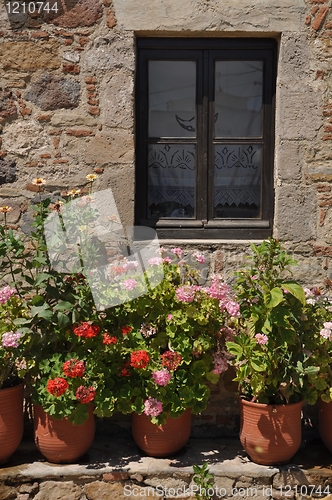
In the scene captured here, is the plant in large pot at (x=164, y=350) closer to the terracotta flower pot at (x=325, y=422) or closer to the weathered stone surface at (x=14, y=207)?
the terracotta flower pot at (x=325, y=422)

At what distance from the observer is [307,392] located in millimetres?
3080

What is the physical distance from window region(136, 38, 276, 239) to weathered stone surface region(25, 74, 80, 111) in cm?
46

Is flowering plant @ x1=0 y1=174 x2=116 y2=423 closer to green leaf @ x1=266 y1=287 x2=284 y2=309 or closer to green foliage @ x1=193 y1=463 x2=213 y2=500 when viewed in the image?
green foliage @ x1=193 y1=463 x2=213 y2=500

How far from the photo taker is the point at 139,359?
9.46ft

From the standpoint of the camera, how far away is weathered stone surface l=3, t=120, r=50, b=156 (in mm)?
3531

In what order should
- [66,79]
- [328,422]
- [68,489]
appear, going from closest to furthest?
1. [68,489]
2. [328,422]
3. [66,79]

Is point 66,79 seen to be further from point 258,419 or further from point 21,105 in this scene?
point 258,419

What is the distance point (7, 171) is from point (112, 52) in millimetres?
1047

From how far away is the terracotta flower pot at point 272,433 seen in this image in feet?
9.88

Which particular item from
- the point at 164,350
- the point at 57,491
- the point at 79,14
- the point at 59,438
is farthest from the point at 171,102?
the point at 57,491

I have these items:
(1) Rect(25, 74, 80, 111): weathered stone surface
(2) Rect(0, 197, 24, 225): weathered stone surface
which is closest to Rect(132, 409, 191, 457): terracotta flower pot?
(2) Rect(0, 197, 24, 225): weathered stone surface

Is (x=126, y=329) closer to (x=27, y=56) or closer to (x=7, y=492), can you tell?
(x=7, y=492)

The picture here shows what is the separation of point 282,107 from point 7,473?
2.80 meters

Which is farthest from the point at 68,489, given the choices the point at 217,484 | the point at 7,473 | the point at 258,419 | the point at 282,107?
the point at 282,107
